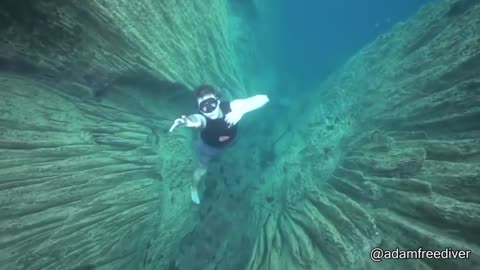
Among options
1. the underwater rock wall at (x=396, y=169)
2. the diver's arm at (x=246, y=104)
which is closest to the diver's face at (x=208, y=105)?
the diver's arm at (x=246, y=104)

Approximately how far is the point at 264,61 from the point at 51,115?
1255 centimetres

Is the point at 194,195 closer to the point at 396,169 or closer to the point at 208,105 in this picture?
the point at 208,105

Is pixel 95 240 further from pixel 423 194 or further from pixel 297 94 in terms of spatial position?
pixel 297 94

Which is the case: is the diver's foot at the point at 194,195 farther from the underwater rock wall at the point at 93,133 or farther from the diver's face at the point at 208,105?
the diver's face at the point at 208,105

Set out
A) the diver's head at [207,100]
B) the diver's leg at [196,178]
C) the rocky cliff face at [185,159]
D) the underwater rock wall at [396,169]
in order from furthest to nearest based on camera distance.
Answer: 1. the diver's leg at [196,178]
2. the diver's head at [207,100]
3. the underwater rock wall at [396,169]
4. the rocky cliff face at [185,159]

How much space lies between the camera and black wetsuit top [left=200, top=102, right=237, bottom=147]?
4.86 meters

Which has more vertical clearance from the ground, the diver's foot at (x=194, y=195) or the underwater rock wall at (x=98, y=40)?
the underwater rock wall at (x=98, y=40)

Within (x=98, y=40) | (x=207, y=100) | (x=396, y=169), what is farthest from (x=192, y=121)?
(x=396, y=169)

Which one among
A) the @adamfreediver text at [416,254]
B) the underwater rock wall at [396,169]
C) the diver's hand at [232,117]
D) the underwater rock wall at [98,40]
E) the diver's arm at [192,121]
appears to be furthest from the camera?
the diver's hand at [232,117]

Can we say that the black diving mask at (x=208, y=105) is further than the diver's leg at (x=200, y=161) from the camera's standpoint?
No

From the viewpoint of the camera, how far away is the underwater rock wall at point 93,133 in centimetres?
359

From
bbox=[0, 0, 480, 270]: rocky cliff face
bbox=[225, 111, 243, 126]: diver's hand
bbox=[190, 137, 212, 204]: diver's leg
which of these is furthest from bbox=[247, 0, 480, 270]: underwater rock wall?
bbox=[225, 111, 243, 126]: diver's hand

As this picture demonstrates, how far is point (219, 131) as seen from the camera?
4.92 m

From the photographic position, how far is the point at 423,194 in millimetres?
4176
